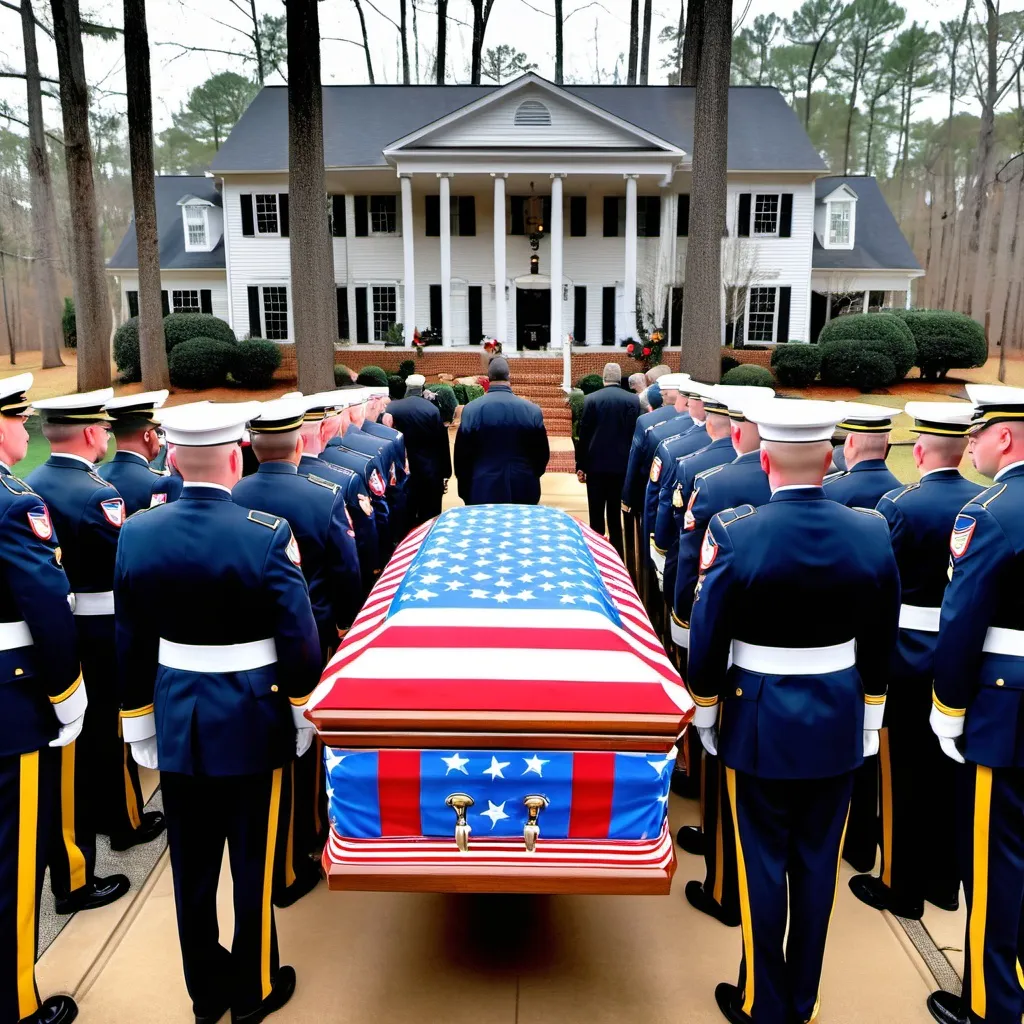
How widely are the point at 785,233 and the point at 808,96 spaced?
2348 cm

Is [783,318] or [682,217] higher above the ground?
[682,217]

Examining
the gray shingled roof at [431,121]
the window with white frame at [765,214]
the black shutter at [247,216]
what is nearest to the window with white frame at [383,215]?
the gray shingled roof at [431,121]

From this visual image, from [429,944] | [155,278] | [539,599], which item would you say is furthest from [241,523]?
[155,278]

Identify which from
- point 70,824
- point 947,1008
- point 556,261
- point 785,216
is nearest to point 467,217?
point 556,261

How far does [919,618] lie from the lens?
3.68m

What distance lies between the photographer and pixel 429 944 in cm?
349

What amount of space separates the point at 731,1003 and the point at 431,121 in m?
26.3

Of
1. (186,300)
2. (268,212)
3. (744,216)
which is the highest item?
(268,212)

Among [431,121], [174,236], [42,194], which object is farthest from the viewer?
[174,236]

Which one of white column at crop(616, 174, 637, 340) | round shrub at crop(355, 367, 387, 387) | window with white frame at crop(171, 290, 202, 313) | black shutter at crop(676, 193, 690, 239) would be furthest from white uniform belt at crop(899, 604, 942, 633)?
window with white frame at crop(171, 290, 202, 313)

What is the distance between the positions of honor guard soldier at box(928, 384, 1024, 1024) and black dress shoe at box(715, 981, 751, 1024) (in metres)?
0.72

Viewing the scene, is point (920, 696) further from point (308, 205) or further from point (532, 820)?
point (308, 205)

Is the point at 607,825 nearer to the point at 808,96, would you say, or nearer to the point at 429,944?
the point at 429,944

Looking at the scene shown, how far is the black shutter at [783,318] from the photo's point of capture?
86.1 ft
